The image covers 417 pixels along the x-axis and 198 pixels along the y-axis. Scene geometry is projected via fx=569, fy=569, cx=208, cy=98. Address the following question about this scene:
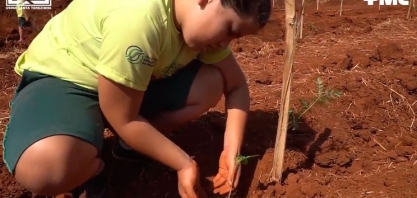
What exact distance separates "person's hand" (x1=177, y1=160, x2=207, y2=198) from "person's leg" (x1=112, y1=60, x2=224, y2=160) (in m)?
0.34

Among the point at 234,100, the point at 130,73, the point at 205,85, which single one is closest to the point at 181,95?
the point at 205,85

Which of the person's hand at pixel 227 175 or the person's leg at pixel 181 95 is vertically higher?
the person's leg at pixel 181 95

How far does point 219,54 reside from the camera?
2.13 metres

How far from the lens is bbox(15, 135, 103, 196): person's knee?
1757 millimetres

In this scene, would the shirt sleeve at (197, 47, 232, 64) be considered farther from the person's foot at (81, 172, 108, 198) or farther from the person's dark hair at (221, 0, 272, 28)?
the person's foot at (81, 172, 108, 198)

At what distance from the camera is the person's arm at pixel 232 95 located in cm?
206

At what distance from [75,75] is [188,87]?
1.44 ft

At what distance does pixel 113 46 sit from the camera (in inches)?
66.4

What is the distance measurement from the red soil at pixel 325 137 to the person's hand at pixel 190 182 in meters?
0.27

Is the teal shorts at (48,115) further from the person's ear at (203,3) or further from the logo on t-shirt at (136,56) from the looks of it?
the person's ear at (203,3)

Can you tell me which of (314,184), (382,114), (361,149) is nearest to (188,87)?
(314,184)

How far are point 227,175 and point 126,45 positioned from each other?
59 cm

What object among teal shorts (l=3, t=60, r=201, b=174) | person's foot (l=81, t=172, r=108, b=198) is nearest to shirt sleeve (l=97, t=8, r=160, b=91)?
teal shorts (l=3, t=60, r=201, b=174)

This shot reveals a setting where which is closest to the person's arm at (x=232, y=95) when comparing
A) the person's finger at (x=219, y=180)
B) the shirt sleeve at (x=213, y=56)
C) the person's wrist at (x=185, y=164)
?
the shirt sleeve at (x=213, y=56)
